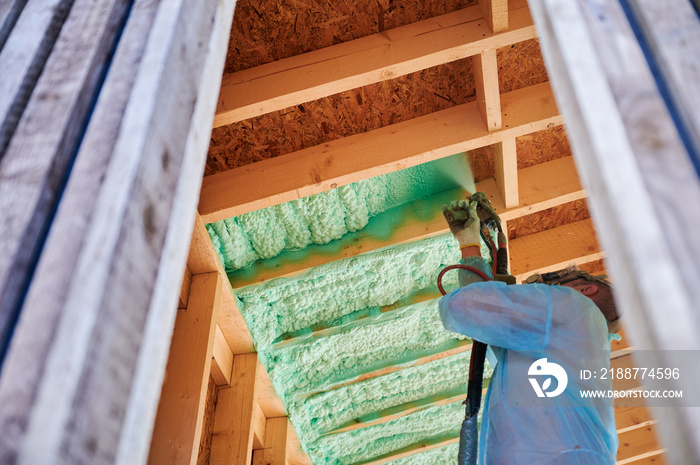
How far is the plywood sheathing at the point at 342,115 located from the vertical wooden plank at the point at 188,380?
0.63 metres

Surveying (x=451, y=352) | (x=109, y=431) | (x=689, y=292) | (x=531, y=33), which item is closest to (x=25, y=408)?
(x=109, y=431)

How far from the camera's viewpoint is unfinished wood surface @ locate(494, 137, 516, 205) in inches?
106

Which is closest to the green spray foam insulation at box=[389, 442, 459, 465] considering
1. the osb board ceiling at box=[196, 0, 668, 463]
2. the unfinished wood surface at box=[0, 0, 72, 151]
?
the osb board ceiling at box=[196, 0, 668, 463]

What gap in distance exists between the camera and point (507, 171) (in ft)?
9.12

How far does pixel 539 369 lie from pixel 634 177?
1383 mm

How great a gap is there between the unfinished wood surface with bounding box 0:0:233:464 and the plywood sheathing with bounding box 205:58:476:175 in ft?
5.72

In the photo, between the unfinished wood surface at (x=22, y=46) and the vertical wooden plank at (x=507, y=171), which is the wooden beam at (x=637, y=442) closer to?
the vertical wooden plank at (x=507, y=171)

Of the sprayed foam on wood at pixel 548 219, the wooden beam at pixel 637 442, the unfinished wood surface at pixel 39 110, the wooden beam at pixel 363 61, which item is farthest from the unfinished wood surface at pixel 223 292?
the wooden beam at pixel 637 442

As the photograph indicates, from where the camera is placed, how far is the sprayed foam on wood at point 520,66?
2.56 metres

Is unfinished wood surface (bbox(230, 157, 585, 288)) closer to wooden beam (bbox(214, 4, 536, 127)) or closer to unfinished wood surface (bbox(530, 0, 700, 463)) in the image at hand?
wooden beam (bbox(214, 4, 536, 127))

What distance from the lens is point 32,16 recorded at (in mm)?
904

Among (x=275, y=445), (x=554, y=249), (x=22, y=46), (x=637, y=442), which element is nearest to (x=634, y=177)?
(x=22, y=46)

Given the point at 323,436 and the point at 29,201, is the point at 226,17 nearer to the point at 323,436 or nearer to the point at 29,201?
the point at 29,201

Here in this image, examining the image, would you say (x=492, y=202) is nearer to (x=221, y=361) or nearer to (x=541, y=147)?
(x=541, y=147)
